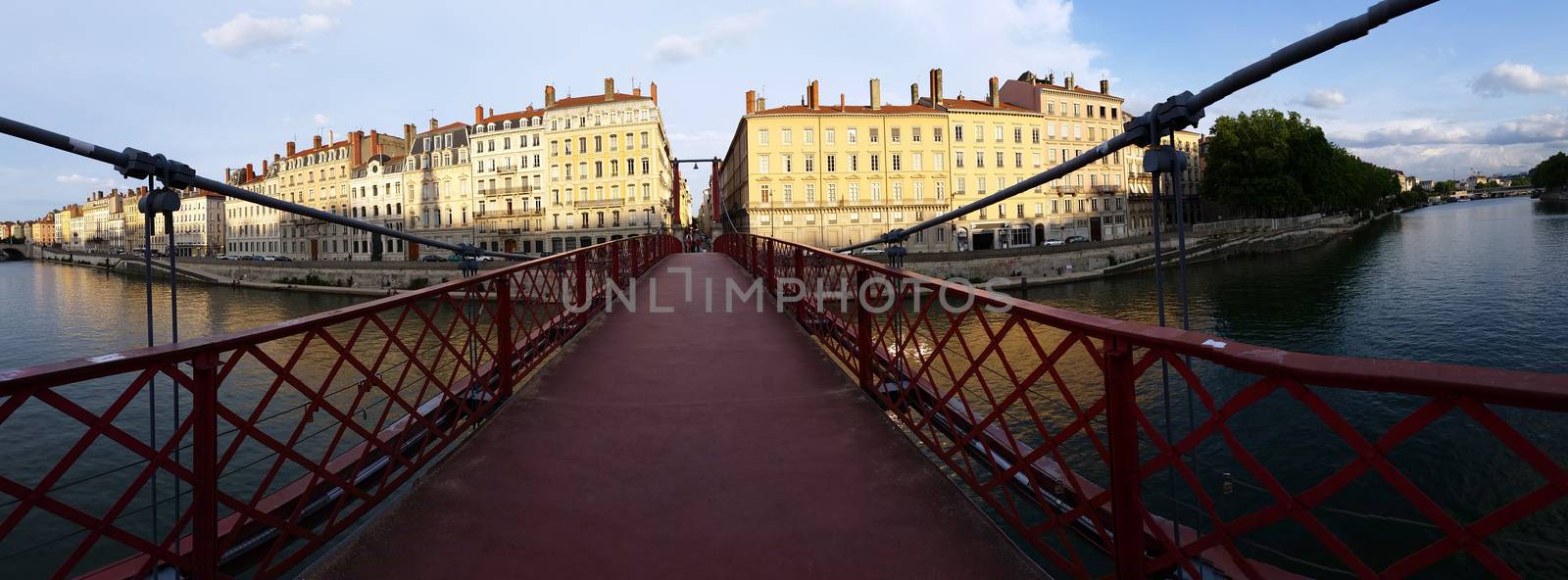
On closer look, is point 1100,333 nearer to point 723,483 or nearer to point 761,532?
point 761,532

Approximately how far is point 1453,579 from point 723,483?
363 inches

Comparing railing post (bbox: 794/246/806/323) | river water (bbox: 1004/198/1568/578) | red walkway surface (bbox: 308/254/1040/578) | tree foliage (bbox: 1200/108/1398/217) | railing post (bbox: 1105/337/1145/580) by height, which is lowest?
river water (bbox: 1004/198/1568/578)

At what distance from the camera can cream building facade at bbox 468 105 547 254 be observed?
2077 inches

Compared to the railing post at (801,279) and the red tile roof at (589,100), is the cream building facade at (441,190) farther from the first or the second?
the railing post at (801,279)

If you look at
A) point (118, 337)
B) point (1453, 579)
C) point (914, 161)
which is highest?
point (914, 161)

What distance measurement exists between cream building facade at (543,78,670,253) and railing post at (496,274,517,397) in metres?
46.6

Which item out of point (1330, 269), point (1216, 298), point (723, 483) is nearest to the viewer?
point (723, 483)

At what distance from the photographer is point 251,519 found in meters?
2.57

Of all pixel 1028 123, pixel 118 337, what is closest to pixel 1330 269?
pixel 1028 123

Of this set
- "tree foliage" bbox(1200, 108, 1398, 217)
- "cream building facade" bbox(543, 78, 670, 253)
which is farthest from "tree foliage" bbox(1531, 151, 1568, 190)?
"cream building facade" bbox(543, 78, 670, 253)

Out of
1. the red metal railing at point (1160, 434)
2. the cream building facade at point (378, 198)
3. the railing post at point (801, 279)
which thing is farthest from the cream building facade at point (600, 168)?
the red metal railing at point (1160, 434)

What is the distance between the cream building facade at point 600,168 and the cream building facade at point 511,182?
3.14 ft

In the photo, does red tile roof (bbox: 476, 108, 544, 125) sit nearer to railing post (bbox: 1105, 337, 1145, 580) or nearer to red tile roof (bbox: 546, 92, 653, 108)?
red tile roof (bbox: 546, 92, 653, 108)

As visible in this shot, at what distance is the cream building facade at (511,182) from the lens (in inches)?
2077
